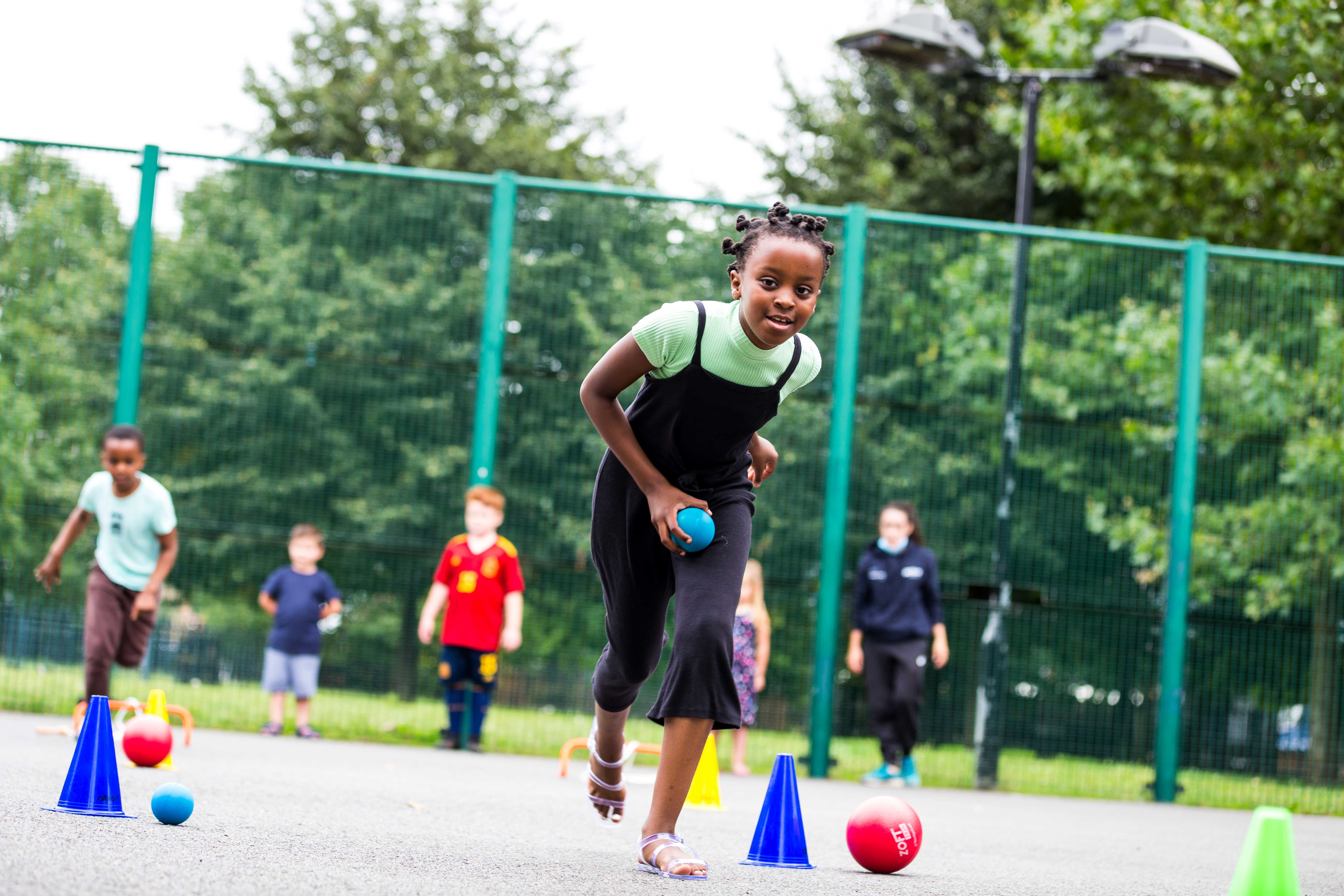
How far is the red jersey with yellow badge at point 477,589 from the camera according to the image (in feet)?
31.0

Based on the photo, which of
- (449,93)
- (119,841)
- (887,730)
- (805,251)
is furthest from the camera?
(449,93)

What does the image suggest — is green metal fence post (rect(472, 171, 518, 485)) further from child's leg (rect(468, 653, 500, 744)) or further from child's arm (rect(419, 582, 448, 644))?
child's leg (rect(468, 653, 500, 744))

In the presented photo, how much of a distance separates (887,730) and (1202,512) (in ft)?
8.60

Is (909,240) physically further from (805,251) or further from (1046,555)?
(805,251)

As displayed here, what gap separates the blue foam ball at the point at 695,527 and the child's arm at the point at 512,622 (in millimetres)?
5331

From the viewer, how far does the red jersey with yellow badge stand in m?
9.45

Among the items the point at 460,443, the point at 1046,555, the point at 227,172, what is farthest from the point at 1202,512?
the point at 227,172

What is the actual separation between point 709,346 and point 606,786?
1527mm

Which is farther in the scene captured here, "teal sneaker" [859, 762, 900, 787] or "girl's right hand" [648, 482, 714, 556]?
"teal sneaker" [859, 762, 900, 787]

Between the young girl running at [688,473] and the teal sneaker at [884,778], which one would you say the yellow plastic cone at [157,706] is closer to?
the young girl running at [688,473]

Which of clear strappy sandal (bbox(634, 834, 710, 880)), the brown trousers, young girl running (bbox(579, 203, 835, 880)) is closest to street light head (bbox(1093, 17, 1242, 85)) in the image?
young girl running (bbox(579, 203, 835, 880))

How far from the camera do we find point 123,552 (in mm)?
7949

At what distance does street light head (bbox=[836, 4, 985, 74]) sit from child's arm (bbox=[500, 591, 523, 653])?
14.8 ft

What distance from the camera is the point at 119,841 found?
12.8 feet
